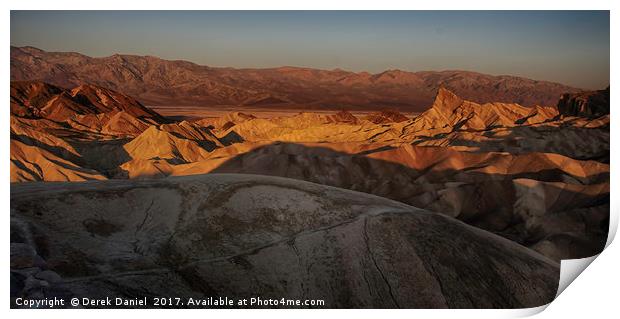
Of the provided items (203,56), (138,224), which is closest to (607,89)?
(203,56)

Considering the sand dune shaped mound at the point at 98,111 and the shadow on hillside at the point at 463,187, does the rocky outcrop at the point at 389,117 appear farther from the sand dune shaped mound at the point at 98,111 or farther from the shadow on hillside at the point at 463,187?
the sand dune shaped mound at the point at 98,111

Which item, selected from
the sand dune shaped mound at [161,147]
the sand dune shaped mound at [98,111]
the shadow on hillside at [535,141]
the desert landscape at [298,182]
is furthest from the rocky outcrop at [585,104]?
the sand dune shaped mound at [98,111]

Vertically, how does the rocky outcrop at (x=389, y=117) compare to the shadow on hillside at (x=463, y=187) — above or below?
above

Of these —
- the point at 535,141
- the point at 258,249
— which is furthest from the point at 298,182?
the point at 535,141

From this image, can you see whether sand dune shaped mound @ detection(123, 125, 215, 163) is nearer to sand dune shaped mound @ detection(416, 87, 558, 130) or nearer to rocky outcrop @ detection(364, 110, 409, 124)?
rocky outcrop @ detection(364, 110, 409, 124)

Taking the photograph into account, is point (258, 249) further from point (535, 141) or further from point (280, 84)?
point (535, 141)

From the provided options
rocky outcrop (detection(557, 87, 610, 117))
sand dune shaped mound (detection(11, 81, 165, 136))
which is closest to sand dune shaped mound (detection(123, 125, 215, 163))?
sand dune shaped mound (detection(11, 81, 165, 136))
